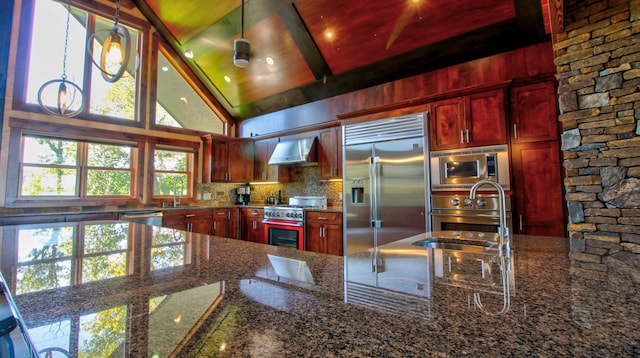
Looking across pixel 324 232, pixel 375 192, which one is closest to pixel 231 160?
pixel 324 232

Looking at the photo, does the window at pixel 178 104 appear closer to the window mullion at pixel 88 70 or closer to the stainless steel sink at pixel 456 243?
the window mullion at pixel 88 70

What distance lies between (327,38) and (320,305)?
3.98m

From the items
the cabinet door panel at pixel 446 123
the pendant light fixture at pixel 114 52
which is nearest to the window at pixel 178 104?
the pendant light fixture at pixel 114 52

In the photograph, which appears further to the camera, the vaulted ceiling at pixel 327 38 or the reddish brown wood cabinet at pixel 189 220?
the reddish brown wood cabinet at pixel 189 220

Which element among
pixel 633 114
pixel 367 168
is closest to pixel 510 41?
pixel 633 114

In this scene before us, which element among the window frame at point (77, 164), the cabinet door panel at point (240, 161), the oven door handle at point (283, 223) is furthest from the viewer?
the cabinet door panel at point (240, 161)

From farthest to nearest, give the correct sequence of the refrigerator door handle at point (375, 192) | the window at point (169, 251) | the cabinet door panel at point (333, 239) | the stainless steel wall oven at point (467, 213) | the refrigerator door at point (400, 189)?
the cabinet door panel at point (333, 239) → the refrigerator door handle at point (375, 192) → the refrigerator door at point (400, 189) → the stainless steel wall oven at point (467, 213) → the window at point (169, 251)

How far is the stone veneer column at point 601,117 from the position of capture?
212cm

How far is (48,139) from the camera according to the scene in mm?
3998

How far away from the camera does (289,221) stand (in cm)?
446

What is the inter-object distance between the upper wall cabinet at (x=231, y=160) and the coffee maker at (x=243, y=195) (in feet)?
1.34

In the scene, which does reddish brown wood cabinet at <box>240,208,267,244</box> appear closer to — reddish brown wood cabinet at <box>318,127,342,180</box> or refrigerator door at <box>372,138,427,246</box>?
reddish brown wood cabinet at <box>318,127,342,180</box>

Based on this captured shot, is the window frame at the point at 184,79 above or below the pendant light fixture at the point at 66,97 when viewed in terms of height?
above

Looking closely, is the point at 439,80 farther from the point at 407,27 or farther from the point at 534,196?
the point at 534,196
